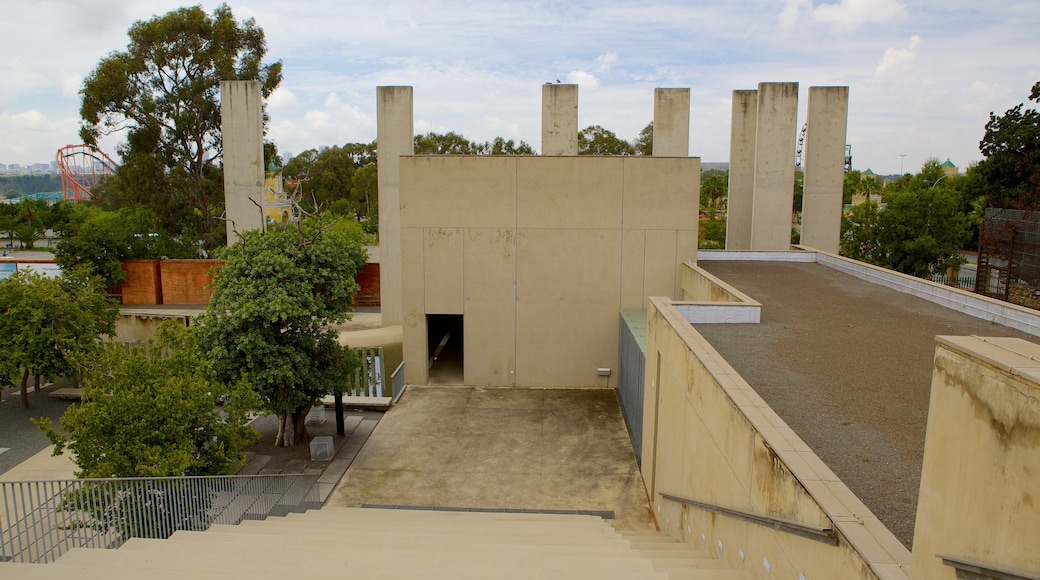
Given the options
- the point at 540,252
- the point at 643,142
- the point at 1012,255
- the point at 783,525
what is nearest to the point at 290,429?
the point at 540,252

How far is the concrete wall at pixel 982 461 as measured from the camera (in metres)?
2.70

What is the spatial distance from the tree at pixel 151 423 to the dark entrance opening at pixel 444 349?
8153mm

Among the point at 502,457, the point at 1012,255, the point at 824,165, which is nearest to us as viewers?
the point at 502,457

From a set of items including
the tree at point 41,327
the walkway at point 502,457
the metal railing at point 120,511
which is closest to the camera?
the metal railing at point 120,511

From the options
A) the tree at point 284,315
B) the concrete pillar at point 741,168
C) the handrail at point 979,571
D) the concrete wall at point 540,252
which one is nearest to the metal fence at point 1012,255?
the concrete pillar at point 741,168

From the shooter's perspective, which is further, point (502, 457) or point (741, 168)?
point (741, 168)

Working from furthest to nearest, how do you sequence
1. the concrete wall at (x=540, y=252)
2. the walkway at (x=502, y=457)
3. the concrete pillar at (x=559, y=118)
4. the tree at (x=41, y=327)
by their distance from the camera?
the concrete pillar at (x=559, y=118), the concrete wall at (x=540, y=252), the tree at (x=41, y=327), the walkway at (x=502, y=457)

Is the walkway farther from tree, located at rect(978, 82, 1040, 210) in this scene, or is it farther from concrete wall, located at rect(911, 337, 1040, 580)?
tree, located at rect(978, 82, 1040, 210)

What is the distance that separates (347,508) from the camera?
10922mm

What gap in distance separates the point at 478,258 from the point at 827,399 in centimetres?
1081

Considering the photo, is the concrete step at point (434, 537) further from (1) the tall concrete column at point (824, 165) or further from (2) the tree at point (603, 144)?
(2) the tree at point (603, 144)

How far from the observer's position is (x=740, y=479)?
633 cm

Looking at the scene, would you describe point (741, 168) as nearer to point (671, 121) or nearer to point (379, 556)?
point (671, 121)

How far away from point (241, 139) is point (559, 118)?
1185cm
